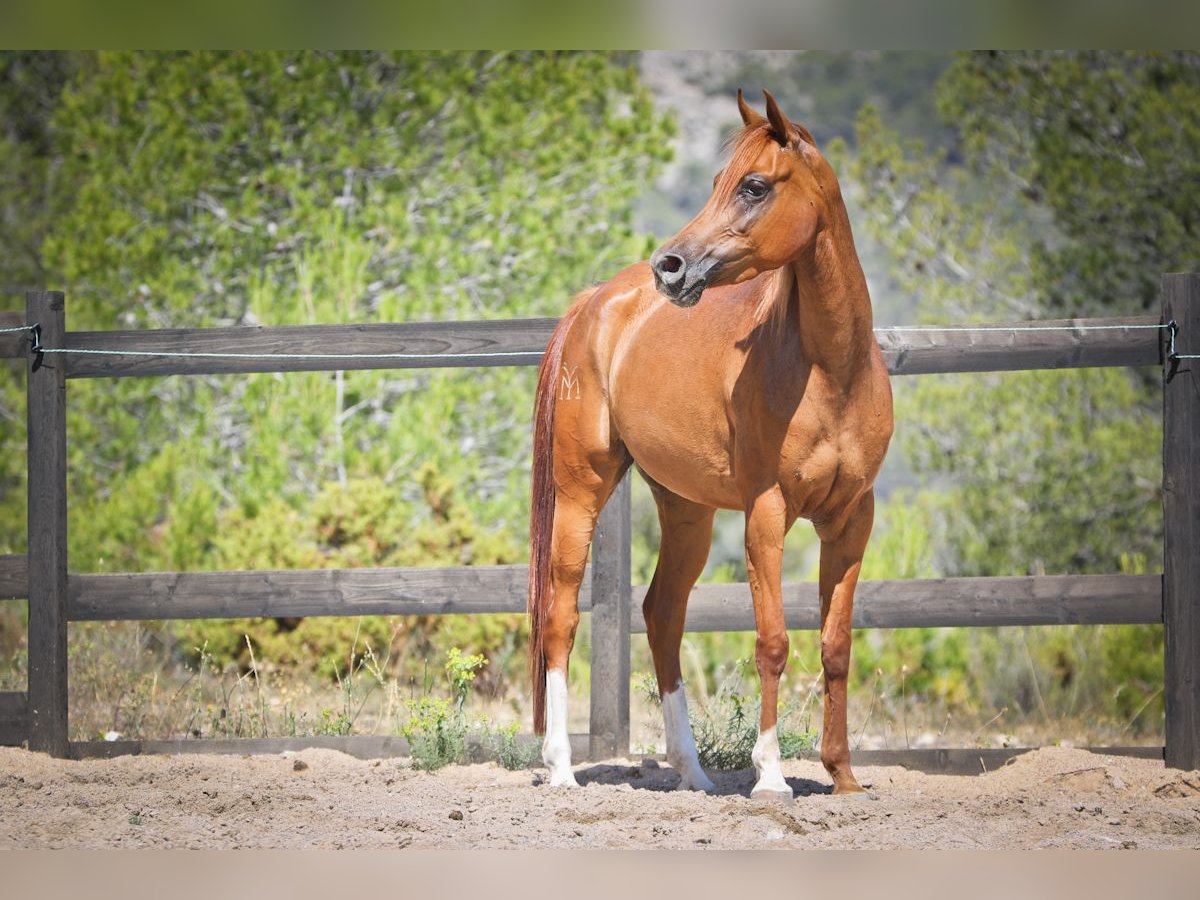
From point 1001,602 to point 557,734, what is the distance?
6.28 ft

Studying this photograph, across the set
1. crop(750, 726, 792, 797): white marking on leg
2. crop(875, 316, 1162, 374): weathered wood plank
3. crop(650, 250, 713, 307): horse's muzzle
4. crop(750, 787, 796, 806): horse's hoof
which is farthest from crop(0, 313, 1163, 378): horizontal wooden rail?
crop(750, 787, 796, 806): horse's hoof

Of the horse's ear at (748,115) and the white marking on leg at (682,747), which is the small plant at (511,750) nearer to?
the white marking on leg at (682,747)

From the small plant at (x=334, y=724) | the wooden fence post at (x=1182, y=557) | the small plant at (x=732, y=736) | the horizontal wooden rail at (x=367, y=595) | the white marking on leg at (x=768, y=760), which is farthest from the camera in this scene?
the small plant at (x=334, y=724)

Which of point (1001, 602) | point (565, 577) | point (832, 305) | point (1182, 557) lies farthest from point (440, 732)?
point (1182, 557)

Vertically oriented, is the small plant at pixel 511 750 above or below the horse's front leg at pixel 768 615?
below

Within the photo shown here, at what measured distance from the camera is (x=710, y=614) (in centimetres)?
583

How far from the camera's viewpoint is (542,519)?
215 inches

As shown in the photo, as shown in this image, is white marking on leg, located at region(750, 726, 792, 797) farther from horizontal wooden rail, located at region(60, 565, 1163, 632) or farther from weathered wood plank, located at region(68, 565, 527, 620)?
weathered wood plank, located at region(68, 565, 527, 620)

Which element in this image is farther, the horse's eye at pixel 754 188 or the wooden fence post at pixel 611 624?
the wooden fence post at pixel 611 624

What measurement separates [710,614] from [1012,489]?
5697 millimetres

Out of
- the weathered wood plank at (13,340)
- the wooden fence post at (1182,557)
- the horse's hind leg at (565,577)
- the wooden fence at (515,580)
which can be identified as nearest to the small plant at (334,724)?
the wooden fence at (515,580)

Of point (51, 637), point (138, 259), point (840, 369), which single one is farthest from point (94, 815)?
point (138, 259)

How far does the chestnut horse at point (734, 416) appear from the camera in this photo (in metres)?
4.29

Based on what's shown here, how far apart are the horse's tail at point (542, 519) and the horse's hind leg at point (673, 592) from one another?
0.42 meters
